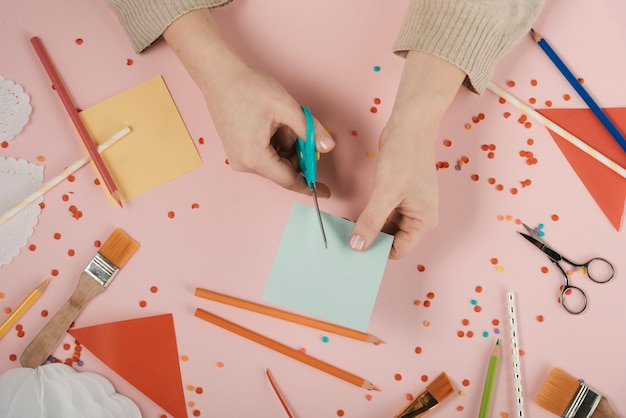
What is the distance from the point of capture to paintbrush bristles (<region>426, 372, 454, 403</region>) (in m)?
0.99

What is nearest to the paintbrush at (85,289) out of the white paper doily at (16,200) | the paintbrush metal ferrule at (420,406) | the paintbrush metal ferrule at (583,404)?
the white paper doily at (16,200)

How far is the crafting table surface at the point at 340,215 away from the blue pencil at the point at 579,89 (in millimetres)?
17

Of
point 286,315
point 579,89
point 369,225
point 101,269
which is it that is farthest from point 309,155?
point 579,89

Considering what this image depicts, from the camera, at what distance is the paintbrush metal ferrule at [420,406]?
0.98 metres

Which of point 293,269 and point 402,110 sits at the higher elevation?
point 402,110

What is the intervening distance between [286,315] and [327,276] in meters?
0.15

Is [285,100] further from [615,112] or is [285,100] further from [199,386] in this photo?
[615,112]

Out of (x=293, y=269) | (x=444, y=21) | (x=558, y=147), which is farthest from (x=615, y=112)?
(x=293, y=269)

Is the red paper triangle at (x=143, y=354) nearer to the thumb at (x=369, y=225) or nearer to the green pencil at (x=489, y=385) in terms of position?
the thumb at (x=369, y=225)

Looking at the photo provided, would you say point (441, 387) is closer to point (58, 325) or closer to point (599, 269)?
point (599, 269)

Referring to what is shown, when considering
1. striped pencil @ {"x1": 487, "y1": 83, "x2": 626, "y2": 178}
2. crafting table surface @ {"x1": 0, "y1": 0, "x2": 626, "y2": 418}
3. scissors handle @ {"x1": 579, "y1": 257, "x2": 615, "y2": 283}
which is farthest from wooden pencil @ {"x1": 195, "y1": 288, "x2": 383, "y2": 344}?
striped pencil @ {"x1": 487, "y1": 83, "x2": 626, "y2": 178}

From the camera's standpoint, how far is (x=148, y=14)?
0.99 m

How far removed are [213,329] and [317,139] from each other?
377 millimetres

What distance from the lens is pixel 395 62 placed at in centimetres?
108
